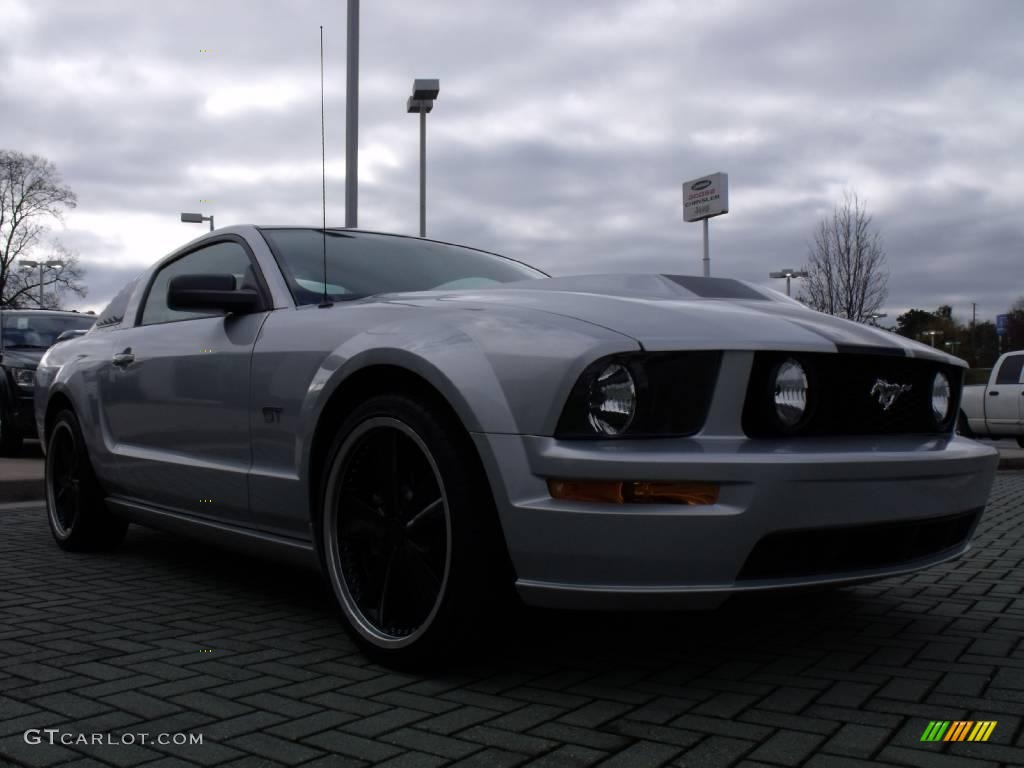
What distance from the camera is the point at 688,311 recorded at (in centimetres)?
291

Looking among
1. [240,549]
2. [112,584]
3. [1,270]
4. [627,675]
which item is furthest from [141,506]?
[1,270]

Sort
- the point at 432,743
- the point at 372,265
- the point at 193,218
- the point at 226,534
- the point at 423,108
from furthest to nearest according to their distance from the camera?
1. the point at 193,218
2. the point at 423,108
3. the point at 372,265
4. the point at 226,534
5. the point at 432,743

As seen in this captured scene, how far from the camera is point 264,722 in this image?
104 inches

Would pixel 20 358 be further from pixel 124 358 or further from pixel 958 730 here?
pixel 958 730

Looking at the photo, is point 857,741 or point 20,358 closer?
point 857,741

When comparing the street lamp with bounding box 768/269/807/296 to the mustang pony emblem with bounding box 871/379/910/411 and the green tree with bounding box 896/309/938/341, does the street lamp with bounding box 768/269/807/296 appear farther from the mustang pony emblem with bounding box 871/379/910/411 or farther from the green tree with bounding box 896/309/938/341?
the green tree with bounding box 896/309/938/341

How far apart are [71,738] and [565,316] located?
1.63m

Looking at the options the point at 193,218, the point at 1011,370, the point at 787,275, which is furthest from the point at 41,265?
the point at 1011,370

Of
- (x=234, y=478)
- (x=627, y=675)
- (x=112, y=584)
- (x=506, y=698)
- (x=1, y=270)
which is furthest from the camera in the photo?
(x=1, y=270)

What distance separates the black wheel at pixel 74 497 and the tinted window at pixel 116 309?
0.49 metres

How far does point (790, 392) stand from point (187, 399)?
2.43 m

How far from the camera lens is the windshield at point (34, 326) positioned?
11.9 meters

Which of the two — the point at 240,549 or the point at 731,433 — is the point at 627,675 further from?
the point at 240,549

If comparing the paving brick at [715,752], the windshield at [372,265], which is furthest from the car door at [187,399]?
the paving brick at [715,752]
